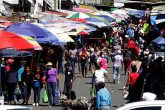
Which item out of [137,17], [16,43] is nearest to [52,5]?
[137,17]

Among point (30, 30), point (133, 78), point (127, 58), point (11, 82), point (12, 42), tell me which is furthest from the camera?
point (127, 58)

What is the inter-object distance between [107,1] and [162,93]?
71.7 meters

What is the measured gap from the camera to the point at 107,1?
85.4m

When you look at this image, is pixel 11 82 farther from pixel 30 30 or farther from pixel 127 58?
pixel 127 58

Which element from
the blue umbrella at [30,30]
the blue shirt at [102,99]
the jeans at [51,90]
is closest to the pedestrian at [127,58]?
the blue umbrella at [30,30]

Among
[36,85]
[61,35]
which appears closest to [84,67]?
[61,35]

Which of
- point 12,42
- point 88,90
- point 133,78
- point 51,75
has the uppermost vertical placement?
point 12,42

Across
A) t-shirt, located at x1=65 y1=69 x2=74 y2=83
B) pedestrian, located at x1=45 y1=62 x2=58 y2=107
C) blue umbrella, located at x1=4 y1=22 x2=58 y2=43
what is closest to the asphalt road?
pedestrian, located at x1=45 y1=62 x2=58 y2=107

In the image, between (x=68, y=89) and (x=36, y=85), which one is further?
(x=68, y=89)

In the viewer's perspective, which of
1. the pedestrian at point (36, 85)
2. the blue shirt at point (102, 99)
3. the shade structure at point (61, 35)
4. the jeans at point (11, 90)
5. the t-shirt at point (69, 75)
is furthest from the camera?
the shade structure at point (61, 35)

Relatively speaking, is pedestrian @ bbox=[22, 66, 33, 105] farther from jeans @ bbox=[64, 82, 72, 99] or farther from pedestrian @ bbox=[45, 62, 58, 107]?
jeans @ bbox=[64, 82, 72, 99]

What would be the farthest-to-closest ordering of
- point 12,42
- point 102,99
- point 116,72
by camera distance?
point 116,72, point 12,42, point 102,99

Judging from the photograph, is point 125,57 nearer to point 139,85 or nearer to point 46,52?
point 46,52

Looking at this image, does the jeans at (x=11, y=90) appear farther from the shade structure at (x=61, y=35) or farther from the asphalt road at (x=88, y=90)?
the shade structure at (x=61, y=35)
